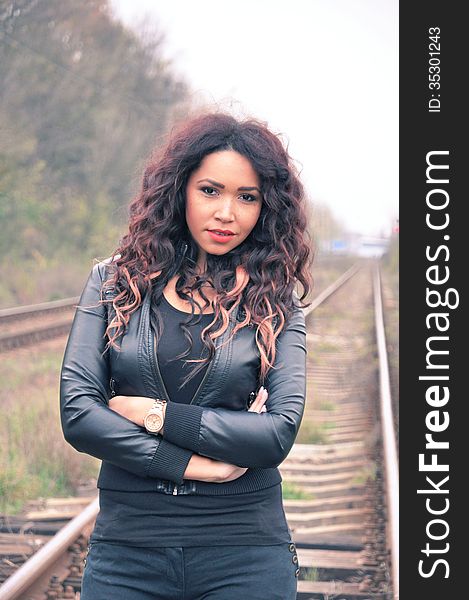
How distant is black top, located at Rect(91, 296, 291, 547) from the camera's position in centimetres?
197

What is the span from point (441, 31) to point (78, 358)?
3946mm

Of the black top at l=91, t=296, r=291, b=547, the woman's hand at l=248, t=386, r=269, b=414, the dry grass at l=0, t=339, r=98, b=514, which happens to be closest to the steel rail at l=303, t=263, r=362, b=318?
the dry grass at l=0, t=339, r=98, b=514

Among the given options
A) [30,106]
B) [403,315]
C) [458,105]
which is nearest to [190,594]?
[403,315]

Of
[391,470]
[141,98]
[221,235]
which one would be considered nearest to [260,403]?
[221,235]

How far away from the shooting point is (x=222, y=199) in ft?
7.22

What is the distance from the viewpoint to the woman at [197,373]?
1.97 metres

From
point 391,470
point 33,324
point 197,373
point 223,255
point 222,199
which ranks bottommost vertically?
point 197,373

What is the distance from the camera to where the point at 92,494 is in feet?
18.0

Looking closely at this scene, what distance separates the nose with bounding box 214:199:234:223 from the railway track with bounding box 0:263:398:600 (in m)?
0.82

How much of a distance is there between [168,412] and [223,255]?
0.45m

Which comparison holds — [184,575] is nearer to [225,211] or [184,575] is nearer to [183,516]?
[183,516]

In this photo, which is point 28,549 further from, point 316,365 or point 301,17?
point 301,17

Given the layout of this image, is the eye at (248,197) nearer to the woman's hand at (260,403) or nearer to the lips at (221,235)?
the lips at (221,235)

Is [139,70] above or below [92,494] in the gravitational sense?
above
